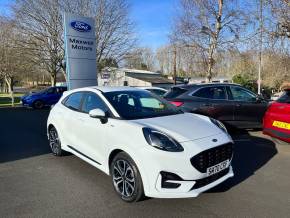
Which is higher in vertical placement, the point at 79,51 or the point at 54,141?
the point at 79,51

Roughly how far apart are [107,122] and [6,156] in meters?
3.42

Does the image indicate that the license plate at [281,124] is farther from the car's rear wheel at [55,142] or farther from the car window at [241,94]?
the car's rear wheel at [55,142]

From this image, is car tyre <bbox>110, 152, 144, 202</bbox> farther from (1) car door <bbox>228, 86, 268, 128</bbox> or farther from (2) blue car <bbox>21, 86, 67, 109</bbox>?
(2) blue car <bbox>21, 86, 67, 109</bbox>

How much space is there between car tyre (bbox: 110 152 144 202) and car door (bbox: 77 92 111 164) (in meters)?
0.37

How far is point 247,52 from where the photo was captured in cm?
1934

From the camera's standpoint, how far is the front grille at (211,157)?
3.71m

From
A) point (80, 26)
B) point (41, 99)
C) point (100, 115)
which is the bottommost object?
point (41, 99)

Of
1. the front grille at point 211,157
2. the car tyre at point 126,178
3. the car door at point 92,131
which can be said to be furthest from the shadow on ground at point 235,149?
the car door at point 92,131

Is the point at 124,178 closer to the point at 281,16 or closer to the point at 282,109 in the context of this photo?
the point at 282,109

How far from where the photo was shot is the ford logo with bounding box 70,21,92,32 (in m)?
13.6

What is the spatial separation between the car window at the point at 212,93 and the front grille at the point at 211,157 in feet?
13.6

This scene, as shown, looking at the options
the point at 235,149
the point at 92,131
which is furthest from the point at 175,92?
the point at 92,131

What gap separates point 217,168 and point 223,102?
461 centimetres

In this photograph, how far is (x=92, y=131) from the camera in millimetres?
4727
